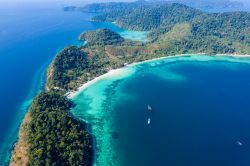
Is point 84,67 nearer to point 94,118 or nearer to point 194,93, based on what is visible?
point 94,118

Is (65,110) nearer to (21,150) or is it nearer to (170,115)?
(21,150)

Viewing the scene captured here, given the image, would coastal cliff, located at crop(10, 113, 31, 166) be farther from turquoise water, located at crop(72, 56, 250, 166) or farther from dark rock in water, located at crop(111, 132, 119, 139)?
dark rock in water, located at crop(111, 132, 119, 139)

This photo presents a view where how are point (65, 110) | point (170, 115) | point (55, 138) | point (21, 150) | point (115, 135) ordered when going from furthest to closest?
point (65, 110), point (170, 115), point (115, 135), point (55, 138), point (21, 150)

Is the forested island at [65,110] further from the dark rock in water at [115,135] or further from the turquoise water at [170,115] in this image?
the dark rock in water at [115,135]

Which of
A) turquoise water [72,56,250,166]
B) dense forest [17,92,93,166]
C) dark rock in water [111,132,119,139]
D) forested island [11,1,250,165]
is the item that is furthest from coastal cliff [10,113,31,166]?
dark rock in water [111,132,119,139]

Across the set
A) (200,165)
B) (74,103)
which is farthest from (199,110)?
(74,103)

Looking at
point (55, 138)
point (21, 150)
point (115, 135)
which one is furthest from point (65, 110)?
point (21, 150)

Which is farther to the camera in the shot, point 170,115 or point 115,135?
point 170,115
